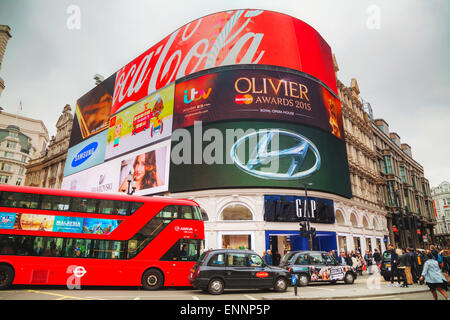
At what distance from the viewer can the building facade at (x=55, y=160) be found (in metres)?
52.3

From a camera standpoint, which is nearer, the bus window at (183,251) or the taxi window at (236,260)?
the taxi window at (236,260)

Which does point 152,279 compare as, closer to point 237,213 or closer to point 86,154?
point 237,213

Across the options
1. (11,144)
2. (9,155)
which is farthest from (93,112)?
(11,144)

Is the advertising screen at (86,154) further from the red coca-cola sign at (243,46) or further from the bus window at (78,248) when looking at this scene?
the bus window at (78,248)

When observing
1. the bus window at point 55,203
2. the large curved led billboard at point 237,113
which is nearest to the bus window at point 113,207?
the bus window at point 55,203

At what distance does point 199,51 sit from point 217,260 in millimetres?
26273

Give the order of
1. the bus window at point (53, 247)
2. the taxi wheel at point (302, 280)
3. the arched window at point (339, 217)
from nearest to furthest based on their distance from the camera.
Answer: the bus window at point (53, 247), the taxi wheel at point (302, 280), the arched window at point (339, 217)

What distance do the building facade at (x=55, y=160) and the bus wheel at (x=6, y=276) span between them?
140 feet

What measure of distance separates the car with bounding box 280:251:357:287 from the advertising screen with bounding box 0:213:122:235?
30.3 ft

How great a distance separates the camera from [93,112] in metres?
47.2

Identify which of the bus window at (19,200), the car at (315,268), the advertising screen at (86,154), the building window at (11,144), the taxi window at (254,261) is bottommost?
the car at (315,268)

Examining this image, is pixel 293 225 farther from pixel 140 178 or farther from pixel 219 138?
pixel 140 178

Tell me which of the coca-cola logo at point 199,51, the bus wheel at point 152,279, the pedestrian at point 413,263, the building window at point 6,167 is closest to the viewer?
the bus wheel at point 152,279

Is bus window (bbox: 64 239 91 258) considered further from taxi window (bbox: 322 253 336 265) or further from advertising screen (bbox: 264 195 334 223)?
advertising screen (bbox: 264 195 334 223)
